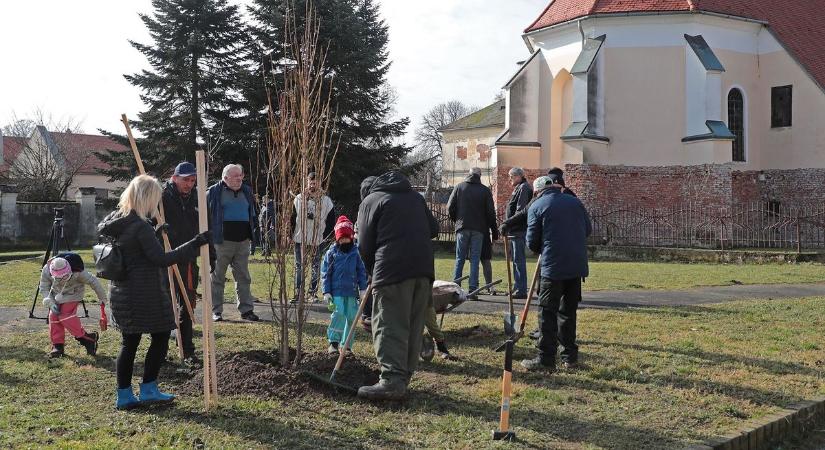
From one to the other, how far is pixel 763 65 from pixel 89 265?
24955 millimetres

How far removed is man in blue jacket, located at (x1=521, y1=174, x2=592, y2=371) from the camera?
273 inches

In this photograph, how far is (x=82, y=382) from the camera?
6234mm

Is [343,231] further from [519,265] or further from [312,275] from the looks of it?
[519,265]

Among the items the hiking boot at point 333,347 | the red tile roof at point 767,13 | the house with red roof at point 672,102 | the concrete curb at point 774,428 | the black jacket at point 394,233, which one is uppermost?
the red tile roof at point 767,13

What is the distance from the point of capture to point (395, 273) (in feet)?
18.7

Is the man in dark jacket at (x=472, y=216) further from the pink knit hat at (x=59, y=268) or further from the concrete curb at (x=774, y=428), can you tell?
the concrete curb at (x=774, y=428)

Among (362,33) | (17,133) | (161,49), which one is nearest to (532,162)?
(362,33)

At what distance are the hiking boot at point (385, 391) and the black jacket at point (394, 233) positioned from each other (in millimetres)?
775

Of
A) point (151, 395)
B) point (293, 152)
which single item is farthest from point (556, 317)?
point (151, 395)

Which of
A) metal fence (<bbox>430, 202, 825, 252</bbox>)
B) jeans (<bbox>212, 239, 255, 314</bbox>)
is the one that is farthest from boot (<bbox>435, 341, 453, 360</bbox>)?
metal fence (<bbox>430, 202, 825, 252</bbox>)

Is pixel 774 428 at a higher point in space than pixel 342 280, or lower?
lower

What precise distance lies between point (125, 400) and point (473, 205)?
681cm

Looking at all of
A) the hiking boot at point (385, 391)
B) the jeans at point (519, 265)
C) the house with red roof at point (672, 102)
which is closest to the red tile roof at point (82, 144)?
the house with red roof at point (672, 102)

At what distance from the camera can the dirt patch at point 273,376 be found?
233 inches
